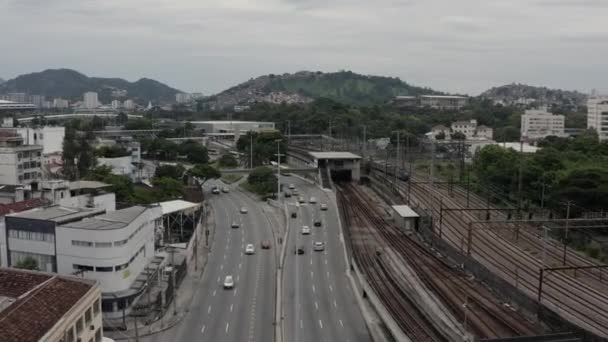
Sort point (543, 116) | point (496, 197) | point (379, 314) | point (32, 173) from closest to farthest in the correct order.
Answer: point (379, 314) → point (496, 197) → point (32, 173) → point (543, 116)

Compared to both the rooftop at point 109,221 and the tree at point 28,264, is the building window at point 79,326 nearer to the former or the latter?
the rooftop at point 109,221

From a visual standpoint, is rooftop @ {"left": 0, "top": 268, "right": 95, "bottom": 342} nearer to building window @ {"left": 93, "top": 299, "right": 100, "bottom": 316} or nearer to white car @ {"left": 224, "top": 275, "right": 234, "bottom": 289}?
building window @ {"left": 93, "top": 299, "right": 100, "bottom": 316}

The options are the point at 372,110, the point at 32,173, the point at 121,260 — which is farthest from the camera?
the point at 372,110

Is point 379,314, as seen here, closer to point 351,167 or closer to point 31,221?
point 31,221

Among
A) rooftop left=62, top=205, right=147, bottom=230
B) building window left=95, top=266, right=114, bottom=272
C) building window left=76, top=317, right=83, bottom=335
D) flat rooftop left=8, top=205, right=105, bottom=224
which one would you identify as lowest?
building window left=95, top=266, right=114, bottom=272

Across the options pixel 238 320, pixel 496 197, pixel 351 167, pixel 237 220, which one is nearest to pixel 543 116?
pixel 351 167

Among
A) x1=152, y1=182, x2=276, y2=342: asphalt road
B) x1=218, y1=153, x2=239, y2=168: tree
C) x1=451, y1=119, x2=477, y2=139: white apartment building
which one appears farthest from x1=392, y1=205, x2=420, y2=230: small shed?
x1=451, y1=119, x2=477, y2=139: white apartment building

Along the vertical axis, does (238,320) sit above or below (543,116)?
below
